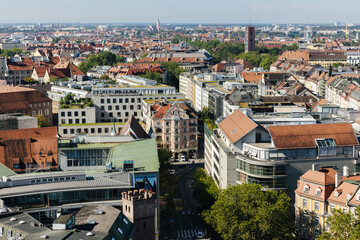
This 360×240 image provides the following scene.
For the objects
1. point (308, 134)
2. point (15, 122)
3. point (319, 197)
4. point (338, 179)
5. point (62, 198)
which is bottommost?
point (319, 197)

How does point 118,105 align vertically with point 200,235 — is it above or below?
above

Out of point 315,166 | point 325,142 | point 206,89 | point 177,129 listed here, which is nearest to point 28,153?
point 315,166

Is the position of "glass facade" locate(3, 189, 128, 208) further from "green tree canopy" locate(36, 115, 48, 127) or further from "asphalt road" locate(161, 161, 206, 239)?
"green tree canopy" locate(36, 115, 48, 127)

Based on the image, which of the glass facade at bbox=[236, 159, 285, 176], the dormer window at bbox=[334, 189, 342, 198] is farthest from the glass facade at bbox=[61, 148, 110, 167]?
the dormer window at bbox=[334, 189, 342, 198]

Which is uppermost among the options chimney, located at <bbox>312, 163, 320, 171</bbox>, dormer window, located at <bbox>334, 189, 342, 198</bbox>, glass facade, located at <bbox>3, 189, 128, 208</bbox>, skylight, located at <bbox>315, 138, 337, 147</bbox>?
skylight, located at <bbox>315, 138, 337, 147</bbox>

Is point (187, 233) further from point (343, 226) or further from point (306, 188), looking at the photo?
point (343, 226)

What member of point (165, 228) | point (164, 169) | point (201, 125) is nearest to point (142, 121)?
point (201, 125)

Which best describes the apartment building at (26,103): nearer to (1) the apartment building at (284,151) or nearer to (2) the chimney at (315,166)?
(1) the apartment building at (284,151)

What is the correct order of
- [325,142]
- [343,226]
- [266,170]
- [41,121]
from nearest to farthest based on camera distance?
[343,226], [266,170], [325,142], [41,121]
